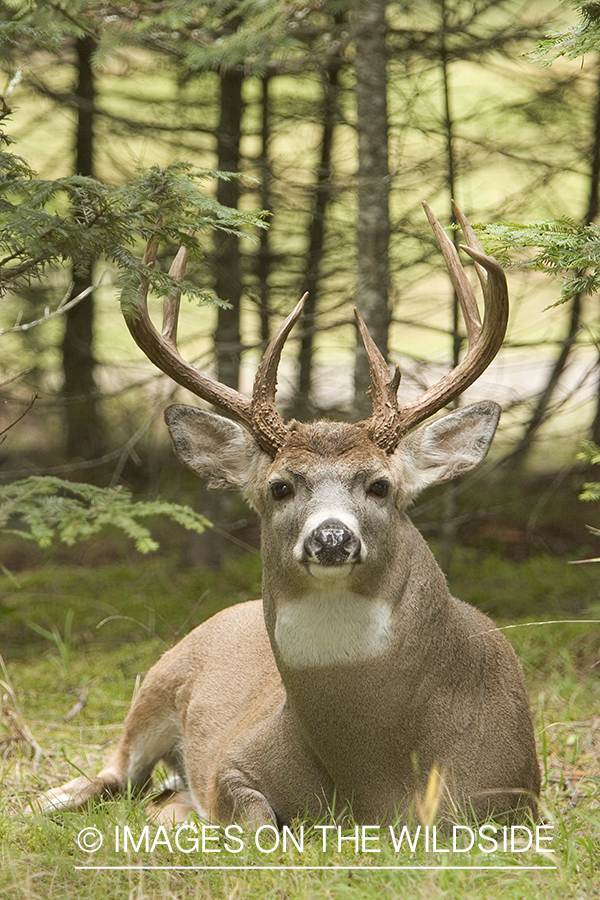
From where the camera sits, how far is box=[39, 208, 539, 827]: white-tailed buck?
363 cm

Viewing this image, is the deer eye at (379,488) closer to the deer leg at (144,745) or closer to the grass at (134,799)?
the grass at (134,799)

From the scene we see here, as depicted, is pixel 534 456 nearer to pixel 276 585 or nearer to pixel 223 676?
pixel 223 676

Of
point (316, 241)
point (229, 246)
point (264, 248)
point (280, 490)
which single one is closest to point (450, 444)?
point (280, 490)

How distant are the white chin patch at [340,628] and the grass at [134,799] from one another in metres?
0.57

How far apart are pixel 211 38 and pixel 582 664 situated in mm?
4506

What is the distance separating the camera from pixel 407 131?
7.84 metres

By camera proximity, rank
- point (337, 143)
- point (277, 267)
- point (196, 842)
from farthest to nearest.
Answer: point (337, 143), point (277, 267), point (196, 842)

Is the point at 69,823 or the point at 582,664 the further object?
the point at 582,664

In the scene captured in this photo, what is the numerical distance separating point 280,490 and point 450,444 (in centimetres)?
74

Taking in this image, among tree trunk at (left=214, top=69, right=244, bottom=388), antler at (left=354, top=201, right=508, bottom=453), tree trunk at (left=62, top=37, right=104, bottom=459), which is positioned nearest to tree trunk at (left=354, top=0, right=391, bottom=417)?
tree trunk at (left=214, top=69, right=244, bottom=388)

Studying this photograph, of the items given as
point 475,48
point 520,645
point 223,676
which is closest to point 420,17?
point 475,48

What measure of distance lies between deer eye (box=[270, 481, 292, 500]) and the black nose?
40 cm

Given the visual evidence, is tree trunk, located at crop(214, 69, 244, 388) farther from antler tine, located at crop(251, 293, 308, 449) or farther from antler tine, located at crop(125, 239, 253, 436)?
antler tine, located at crop(251, 293, 308, 449)

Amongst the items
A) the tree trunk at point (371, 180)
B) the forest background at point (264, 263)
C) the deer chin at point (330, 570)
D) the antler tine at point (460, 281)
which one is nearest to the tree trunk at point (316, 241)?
the forest background at point (264, 263)
